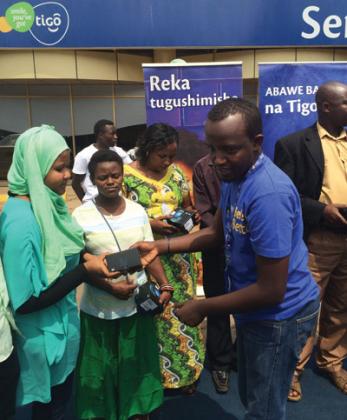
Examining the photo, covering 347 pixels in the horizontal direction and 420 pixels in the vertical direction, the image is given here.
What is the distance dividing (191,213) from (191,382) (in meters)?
1.20

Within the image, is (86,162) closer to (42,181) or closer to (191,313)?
(42,181)

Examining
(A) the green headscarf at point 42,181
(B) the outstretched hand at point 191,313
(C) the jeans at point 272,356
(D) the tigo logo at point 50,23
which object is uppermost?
(D) the tigo logo at point 50,23

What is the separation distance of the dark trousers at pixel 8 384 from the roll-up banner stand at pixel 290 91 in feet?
10.8

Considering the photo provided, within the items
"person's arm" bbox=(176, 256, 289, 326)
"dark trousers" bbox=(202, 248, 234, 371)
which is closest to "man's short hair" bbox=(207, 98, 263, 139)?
"person's arm" bbox=(176, 256, 289, 326)

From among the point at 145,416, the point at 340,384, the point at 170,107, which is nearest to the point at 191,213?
the point at 145,416

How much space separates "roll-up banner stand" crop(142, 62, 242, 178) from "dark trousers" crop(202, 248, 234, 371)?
1.58 m

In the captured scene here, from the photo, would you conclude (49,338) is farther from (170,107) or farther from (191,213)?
(170,107)

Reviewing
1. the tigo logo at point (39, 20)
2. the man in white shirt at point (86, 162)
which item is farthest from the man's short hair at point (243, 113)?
the tigo logo at point (39, 20)

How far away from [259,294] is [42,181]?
38.5 inches

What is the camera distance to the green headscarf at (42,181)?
1740mm

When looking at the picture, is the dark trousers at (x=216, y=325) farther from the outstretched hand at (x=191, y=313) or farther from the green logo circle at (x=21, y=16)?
the green logo circle at (x=21, y=16)

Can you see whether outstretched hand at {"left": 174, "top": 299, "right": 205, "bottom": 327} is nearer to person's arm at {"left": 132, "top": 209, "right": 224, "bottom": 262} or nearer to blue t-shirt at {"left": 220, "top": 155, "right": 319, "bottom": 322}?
blue t-shirt at {"left": 220, "top": 155, "right": 319, "bottom": 322}

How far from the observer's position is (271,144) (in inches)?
170

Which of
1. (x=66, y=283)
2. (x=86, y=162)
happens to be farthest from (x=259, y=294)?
(x=86, y=162)
